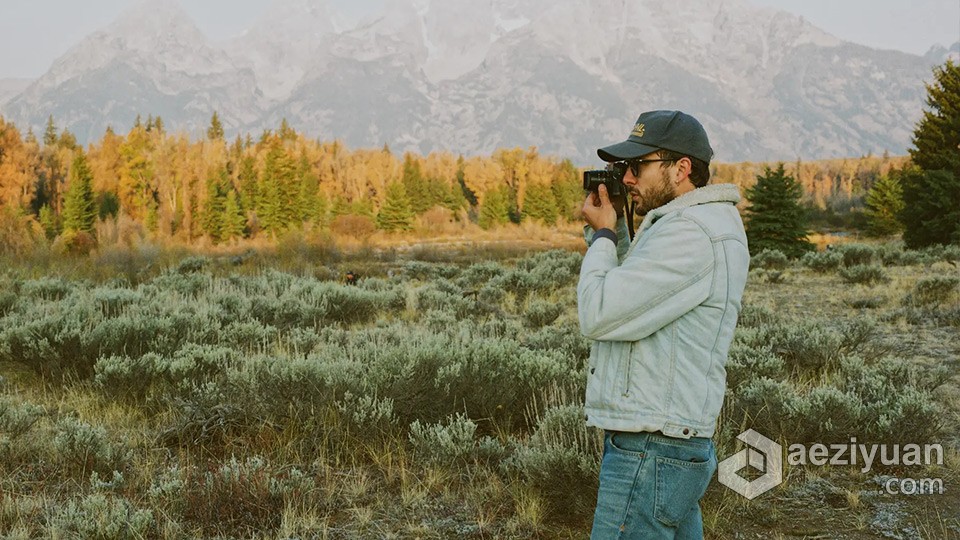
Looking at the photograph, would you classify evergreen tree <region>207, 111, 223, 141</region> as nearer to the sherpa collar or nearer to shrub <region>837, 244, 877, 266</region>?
shrub <region>837, 244, 877, 266</region>

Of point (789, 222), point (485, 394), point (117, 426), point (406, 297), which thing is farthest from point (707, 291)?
point (789, 222)

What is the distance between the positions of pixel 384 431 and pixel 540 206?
5404 cm

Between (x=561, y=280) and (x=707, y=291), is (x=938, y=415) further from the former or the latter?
(x=561, y=280)

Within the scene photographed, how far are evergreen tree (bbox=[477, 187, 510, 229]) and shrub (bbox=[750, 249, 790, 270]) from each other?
37507 millimetres

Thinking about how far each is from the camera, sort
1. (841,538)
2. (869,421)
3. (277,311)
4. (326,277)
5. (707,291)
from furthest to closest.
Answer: (326,277) → (277,311) → (869,421) → (841,538) → (707,291)

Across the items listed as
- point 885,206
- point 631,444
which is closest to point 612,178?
point 631,444

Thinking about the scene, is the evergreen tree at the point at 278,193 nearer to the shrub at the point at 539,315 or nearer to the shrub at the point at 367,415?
the shrub at the point at 539,315

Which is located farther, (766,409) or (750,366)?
(750,366)

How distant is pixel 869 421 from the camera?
4.14m

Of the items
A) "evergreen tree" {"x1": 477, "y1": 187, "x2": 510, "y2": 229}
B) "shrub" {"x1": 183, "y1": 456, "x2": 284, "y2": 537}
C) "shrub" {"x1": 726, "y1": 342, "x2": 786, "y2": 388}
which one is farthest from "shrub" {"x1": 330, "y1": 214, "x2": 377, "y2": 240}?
"shrub" {"x1": 183, "y1": 456, "x2": 284, "y2": 537}

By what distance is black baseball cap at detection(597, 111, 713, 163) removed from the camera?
74.6 inches

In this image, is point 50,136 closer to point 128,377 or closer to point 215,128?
point 215,128

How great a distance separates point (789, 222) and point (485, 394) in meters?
15.7

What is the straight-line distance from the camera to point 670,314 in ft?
5.74
